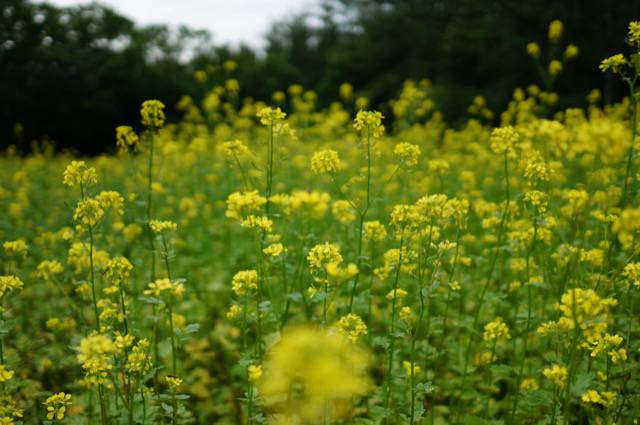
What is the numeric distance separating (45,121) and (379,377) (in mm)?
21695

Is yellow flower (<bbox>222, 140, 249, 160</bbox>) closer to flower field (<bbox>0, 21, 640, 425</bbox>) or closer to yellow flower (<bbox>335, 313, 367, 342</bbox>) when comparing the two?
flower field (<bbox>0, 21, 640, 425</bbox>)

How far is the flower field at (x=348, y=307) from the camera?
7.56 feet

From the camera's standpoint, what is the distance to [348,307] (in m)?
3.15

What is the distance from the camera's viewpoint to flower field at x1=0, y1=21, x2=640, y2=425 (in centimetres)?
230

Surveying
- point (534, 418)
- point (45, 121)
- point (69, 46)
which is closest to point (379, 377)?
point (534, 418)

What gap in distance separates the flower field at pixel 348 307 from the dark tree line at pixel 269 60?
1187 cm

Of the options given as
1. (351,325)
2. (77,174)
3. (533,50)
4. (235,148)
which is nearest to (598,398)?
(351,325)

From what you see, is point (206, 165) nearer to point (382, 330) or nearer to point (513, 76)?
point (382, 330)

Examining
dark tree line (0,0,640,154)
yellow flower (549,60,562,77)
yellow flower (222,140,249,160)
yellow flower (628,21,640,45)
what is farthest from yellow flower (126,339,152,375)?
dark tree line (0,0,640,154)

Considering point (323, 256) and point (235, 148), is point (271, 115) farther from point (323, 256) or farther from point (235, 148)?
point (323, 256)

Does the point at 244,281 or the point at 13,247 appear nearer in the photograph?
the point at 244,281

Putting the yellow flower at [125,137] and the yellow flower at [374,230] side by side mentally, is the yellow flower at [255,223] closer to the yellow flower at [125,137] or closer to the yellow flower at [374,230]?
the yellow flower at [374,230]

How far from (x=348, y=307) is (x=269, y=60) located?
1033 inches

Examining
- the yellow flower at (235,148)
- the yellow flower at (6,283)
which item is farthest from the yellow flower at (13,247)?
the yellow flower at (235,148)
